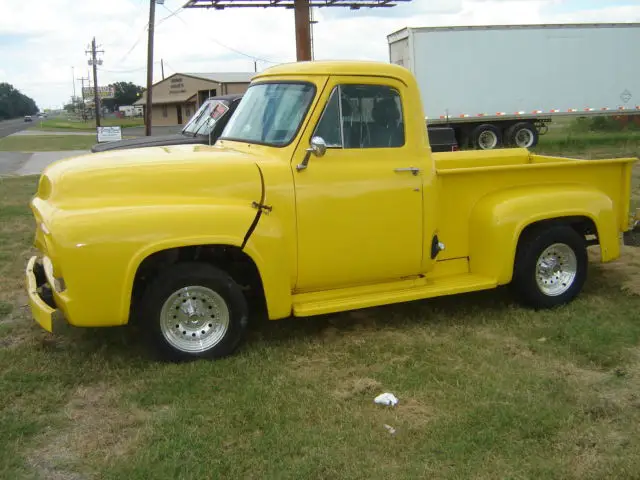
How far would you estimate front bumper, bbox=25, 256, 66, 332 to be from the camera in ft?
14.7

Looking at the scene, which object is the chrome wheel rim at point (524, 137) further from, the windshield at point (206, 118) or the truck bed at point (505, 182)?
the truck bed at point (505, 182)

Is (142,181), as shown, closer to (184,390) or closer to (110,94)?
(184,390)

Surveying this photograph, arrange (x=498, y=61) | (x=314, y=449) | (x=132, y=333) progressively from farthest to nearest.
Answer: (x=498, y=61), (x=132, y=333), (x=314, y=449)

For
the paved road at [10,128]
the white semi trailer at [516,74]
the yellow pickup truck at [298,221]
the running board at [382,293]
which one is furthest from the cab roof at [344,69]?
the paved road at [10,128]

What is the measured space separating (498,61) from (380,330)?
52.7 feet

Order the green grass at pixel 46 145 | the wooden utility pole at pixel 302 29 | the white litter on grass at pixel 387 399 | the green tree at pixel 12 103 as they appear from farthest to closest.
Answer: the green tree at pixel 12 103
the green grass at pixel 46 145
the wooden utility pole at pixel 302 29
the white litter on grass at pixel 387 399

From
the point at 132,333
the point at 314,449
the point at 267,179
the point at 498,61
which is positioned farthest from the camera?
the point at 498,61

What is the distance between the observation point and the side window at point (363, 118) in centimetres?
494

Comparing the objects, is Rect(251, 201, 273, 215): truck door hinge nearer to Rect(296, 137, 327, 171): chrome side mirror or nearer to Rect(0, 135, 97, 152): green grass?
Rect(296, 137, 327, 171): chrome side mirror

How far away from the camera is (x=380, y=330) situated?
17.7 ft

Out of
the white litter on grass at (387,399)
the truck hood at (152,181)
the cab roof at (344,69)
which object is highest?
the cab roof at (344,69)

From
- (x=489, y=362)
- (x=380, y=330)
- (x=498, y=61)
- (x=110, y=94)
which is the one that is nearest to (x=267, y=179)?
(x=380, y=330)

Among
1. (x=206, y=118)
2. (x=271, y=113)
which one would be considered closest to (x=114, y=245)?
(x=271, y=113)

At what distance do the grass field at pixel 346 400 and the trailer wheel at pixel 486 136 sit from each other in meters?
14.8
